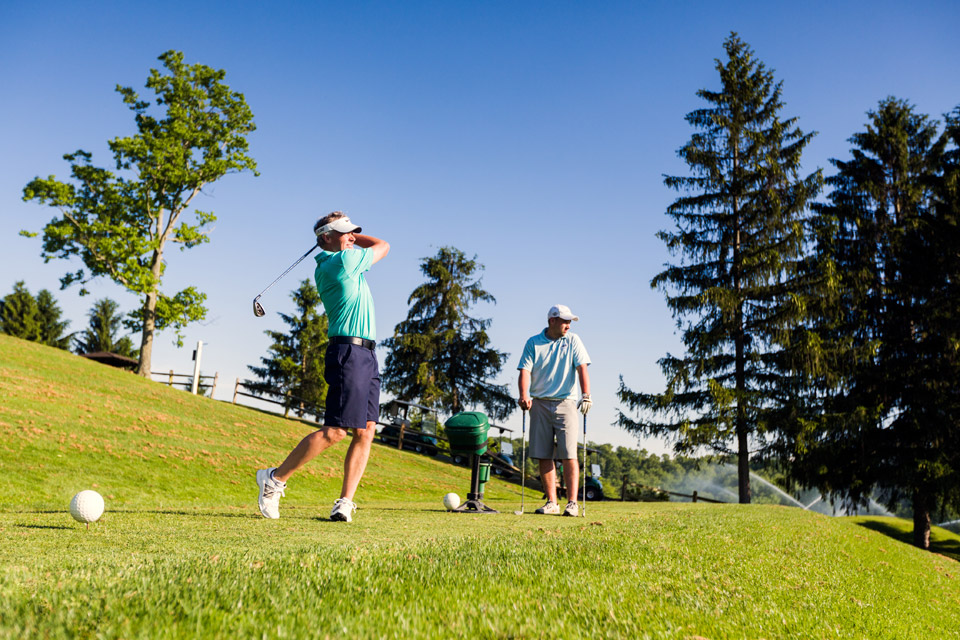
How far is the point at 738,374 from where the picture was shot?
20609 mm

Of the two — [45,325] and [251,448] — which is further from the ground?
[45,325]

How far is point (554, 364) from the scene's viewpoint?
23.9 ft

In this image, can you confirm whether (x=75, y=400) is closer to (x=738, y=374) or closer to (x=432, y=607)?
(x=432, y=607)

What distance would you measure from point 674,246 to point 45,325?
51.5m

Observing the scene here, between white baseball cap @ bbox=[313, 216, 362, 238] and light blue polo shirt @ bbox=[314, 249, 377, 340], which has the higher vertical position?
white baseball cap @ bbox=[313, 216, 362, 238]

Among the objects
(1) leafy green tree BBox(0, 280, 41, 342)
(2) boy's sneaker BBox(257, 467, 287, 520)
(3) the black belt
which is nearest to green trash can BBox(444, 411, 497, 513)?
(2) boy's sneaker BBox(257, 467, 287, 520)

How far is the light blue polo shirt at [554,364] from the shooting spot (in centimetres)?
721

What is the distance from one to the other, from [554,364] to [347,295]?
3.23m

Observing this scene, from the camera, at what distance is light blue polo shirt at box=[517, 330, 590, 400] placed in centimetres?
721

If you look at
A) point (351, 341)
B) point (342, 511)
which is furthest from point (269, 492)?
point (351, 341)

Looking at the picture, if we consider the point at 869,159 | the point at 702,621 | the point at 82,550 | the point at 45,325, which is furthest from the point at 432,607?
the point at 45,325

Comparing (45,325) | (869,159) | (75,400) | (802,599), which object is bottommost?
(802,599)

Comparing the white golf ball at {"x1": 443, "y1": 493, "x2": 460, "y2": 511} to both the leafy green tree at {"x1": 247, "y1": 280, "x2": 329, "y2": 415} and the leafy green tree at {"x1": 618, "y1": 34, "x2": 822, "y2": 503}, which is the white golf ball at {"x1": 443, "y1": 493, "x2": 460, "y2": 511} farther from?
the leafy green tree at {"x1": 247, "y1": 280, "x2": 329, "y2": 415}

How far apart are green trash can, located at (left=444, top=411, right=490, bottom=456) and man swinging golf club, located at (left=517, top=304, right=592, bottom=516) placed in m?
0.65
